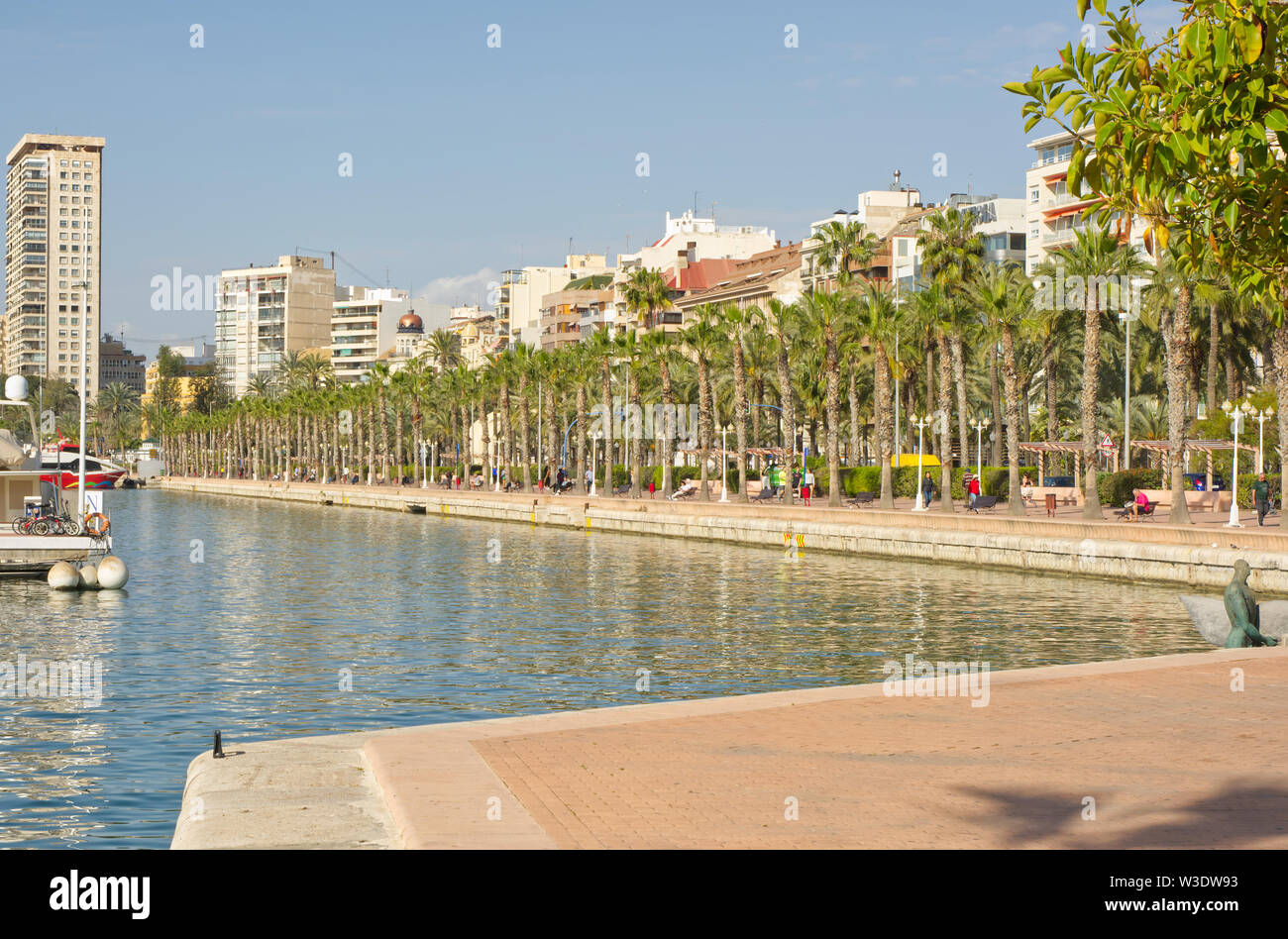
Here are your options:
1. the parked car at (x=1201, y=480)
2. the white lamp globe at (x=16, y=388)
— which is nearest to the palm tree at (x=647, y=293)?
the parked car at (x=1201, y=480)

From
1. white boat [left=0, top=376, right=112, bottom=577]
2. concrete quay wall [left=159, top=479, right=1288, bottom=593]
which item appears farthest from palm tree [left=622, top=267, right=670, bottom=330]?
white boat [left=0, top=376, right=112, bottom=577]

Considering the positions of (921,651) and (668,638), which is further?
(668,638)

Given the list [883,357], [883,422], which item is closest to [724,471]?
[883,422]

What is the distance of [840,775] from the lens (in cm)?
1051

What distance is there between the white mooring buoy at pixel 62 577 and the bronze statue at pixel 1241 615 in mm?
27111

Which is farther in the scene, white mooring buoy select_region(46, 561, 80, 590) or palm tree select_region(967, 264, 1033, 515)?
palm tree select_region(967, 264, 1033, 515)

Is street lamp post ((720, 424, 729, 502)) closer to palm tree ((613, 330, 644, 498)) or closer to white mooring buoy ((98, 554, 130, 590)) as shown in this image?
palm tree ((613, 330, 644, 498))

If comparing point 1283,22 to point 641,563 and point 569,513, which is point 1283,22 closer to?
point 641,563

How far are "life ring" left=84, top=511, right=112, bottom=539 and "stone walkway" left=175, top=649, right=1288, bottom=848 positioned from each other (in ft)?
96.7

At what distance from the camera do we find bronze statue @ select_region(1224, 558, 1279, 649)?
19344mm

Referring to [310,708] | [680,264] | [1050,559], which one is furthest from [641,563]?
[680,264]

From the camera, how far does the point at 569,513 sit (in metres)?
71.6

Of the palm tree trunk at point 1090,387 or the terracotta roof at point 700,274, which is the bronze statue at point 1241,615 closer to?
the palm tree trunk at point 1090,387
